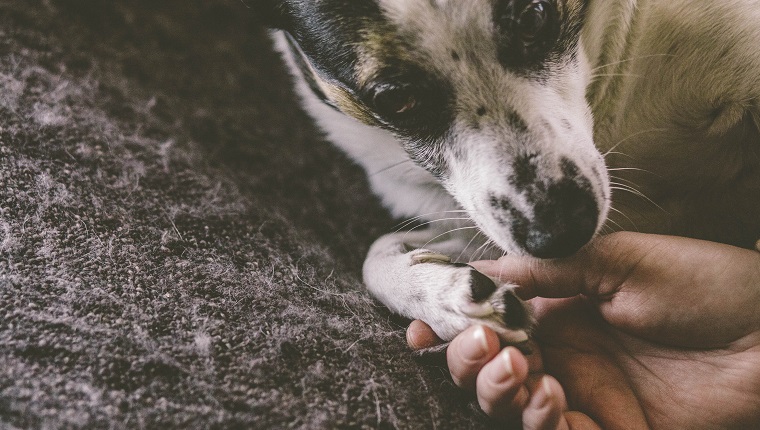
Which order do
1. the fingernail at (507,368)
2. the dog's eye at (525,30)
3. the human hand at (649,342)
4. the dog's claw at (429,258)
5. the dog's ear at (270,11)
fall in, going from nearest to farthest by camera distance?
1. the fingernail at (507,368)
2. the human hand at (649,342)
3. the dog's eye at (525,30)
4. the dog's claw at (429,258)
5. the dog's ear at (270,11)

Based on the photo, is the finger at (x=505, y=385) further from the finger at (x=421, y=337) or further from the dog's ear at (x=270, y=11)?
the dog's ear at (x=270, y=11)

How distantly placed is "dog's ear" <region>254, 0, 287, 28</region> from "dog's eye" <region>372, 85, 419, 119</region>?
0.38 meters

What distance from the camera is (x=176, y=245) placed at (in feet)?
3.85

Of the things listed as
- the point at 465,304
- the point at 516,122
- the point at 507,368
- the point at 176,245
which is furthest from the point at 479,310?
the point at 176,245

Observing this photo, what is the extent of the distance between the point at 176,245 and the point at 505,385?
0.69 m

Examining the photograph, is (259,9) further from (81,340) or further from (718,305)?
(718,305)

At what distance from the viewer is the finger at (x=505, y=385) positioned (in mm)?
848

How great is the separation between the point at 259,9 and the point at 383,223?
26.4 inches

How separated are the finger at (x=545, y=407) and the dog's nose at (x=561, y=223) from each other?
0.71 feet

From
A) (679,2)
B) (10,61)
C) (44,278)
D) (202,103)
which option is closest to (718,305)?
(679,2)

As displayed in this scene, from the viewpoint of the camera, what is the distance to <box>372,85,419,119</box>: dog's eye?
1.14 metres

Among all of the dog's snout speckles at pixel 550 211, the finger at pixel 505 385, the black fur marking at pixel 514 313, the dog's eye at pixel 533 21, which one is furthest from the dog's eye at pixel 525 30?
the finger at pixel 505 385

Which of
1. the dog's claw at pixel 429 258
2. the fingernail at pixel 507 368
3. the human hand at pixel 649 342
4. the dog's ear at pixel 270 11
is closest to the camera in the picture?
the fingernail at pixel 507 368

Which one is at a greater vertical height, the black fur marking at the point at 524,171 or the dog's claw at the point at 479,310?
the black fur marking at the point at 524,171
